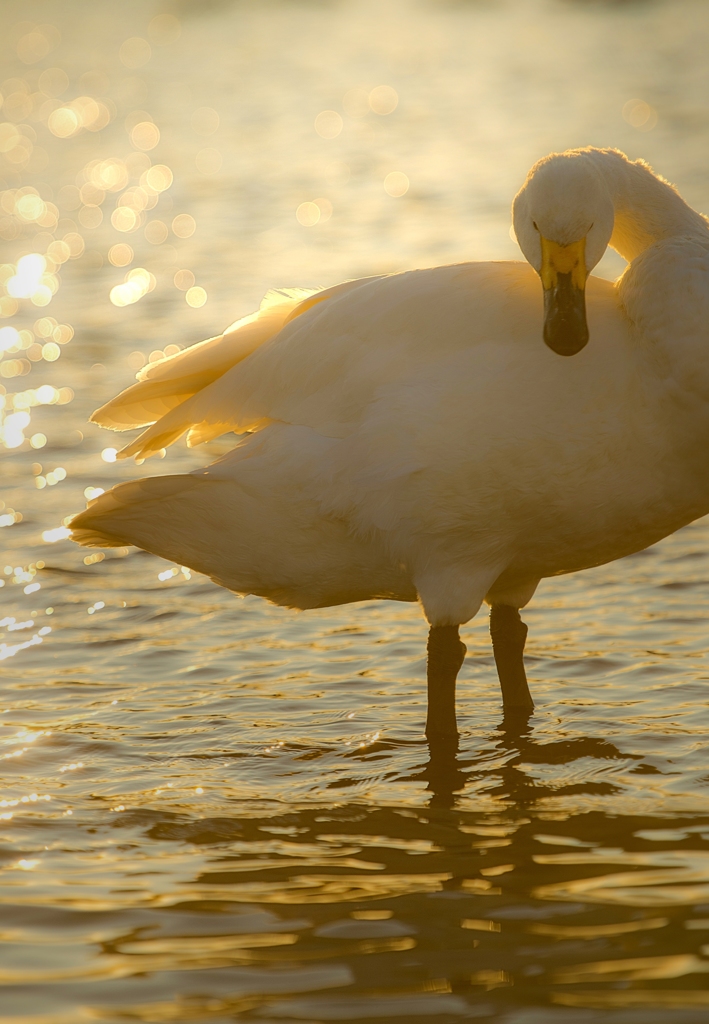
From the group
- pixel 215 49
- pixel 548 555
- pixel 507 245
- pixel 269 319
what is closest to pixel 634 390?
pixel 548 555

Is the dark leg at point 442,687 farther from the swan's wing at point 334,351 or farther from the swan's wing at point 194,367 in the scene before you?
the swan's wing at point 194,367

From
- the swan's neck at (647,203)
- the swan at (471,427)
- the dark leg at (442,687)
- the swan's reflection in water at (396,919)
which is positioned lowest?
the swan's reflection in water at (396,919)

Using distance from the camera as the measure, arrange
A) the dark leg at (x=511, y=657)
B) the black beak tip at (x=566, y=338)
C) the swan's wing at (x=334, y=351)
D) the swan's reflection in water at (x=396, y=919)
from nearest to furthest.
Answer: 1. the swan's reflection in water at (x=396, y=919)
2. the black beak tip at (x=566, y=338)
3. the swan's wing at (x=334, y=351)
4. the dark leg at (x=511, y=657)

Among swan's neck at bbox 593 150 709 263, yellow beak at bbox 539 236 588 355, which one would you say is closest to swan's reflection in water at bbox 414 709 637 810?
yellow beak at bbox 539 236 588 355

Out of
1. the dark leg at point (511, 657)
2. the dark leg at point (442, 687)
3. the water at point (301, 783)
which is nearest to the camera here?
the water at point (301, 783)

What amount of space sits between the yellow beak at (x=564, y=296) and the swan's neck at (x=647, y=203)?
48 cm

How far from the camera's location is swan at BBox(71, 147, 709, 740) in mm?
4879

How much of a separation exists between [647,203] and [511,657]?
1768 mm

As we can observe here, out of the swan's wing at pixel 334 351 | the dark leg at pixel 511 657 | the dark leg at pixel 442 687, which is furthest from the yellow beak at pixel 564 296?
the dark leg at pixel 511 657

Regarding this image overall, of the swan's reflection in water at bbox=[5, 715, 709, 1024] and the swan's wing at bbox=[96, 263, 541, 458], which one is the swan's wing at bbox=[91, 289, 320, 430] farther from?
the swan's reflection in water at bbox=[5, 715, 709, 1024]

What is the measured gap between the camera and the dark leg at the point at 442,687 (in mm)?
5465

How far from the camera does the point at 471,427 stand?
4.89 meters

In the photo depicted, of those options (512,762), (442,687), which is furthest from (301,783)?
(512,762)

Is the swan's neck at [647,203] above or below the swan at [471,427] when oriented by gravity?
above
